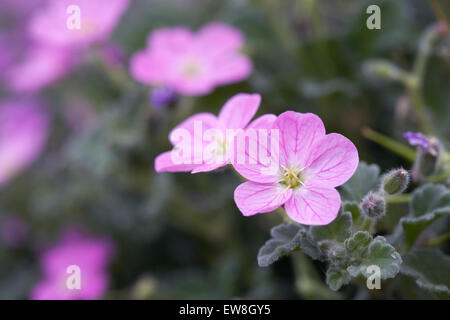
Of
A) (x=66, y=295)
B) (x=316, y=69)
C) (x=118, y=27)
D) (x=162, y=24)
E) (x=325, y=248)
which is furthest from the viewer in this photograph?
(x=118, y=27)

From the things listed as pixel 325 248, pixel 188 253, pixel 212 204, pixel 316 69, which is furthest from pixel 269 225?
pixel 325 248

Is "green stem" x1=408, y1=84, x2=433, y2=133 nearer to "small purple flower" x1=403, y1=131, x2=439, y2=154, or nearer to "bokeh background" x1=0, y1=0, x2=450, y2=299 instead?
"bokeh background" x1=0, y1=0, x2=450, y2=299

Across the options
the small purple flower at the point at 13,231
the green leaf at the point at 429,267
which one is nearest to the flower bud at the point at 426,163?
the green leaf at the point at 429,267

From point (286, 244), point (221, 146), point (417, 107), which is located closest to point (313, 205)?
point (286, 244)

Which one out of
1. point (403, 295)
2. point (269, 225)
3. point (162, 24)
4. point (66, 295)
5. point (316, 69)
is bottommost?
point (403, 295)

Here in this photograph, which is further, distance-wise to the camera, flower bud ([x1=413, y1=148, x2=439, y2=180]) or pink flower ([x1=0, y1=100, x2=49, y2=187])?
pink flower ([x1=0, y1=100, x2=49, y2=187])

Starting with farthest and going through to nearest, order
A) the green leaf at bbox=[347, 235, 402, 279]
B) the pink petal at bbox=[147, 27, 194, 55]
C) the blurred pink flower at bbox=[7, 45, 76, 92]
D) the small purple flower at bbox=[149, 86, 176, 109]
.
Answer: the blurred pink flower at bbox=[7, 45, 76, 92] → the pink petal at bbox=[147, 27, 194, 55] → the small purple flower at bbox=[149, 86, 176, 109] → the green leaf at bbox=[347, 235, 402, 279]

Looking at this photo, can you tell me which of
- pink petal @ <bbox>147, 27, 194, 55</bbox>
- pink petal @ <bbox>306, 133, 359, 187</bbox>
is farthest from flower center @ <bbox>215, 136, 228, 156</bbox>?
pink petal @ <bbox>147, 27, 194, 55</bbox>

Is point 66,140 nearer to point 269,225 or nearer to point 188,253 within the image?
point 188,253
